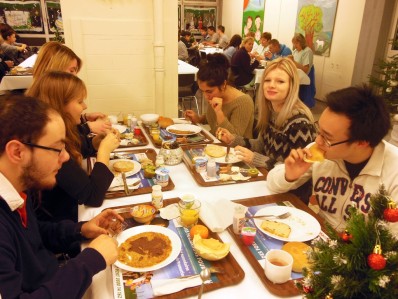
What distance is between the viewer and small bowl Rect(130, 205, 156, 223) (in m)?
1.32

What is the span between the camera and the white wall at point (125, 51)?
3.09 m

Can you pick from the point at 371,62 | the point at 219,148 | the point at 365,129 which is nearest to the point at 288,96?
the point at 219,148

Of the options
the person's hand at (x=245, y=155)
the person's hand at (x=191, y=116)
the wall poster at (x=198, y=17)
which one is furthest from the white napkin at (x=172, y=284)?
the wall poster at (x=198, y=17)

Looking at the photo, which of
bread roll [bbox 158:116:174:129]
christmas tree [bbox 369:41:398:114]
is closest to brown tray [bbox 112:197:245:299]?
bread roll [bbox 158:116:174:129]

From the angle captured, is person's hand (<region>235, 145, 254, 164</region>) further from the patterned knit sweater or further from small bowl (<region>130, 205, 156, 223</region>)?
small bowl (<region>130, 205, 156, 223</region>)

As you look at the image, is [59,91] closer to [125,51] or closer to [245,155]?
[245,155]

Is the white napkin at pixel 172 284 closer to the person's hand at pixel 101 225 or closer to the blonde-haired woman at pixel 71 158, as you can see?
the person's hand at pixel 101 225

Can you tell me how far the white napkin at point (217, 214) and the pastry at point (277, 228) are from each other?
0.14 m

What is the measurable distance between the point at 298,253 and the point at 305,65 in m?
5.22

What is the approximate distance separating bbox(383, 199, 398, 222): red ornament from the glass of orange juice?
0.77 m

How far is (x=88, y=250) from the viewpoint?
1.05 meters

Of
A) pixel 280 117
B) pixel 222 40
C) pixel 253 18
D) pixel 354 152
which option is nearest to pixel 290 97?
pixel 280 117

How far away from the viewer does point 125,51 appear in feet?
10.8

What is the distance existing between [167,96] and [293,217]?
2498 millimetres
